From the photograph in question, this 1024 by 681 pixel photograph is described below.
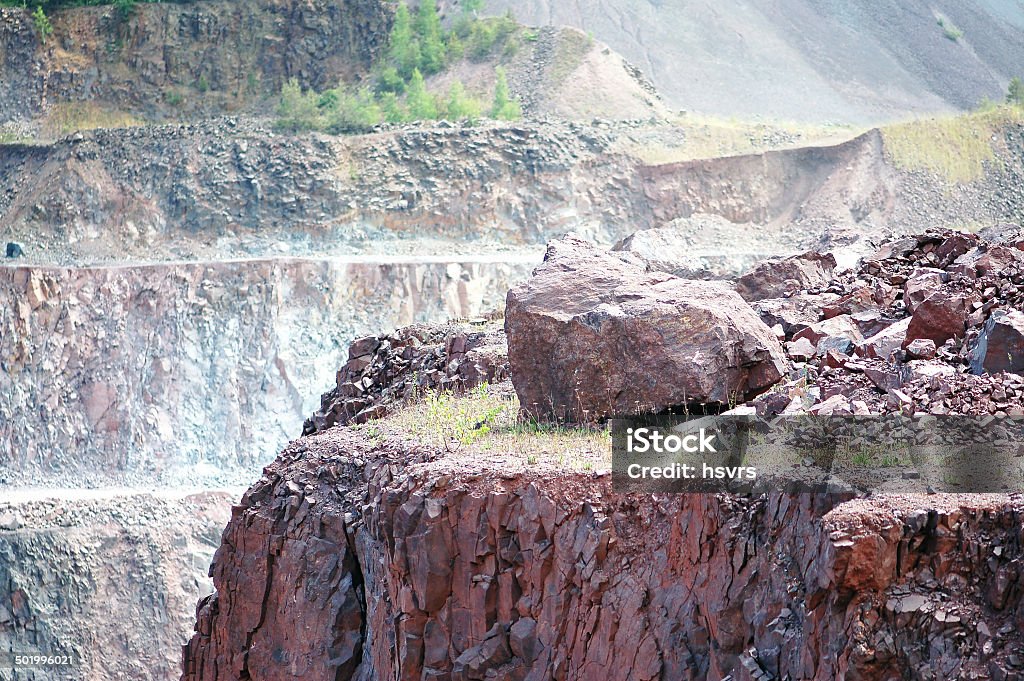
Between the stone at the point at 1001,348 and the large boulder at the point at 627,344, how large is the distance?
5.21 ft

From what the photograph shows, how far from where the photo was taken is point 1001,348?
10.1 metres

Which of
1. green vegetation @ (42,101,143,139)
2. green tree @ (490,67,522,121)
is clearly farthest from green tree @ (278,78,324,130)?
green tree @ (490,67,522,121)

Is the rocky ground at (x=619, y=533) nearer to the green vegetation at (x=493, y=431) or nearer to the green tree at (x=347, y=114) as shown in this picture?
the green vegetation at (x=493, y=431)

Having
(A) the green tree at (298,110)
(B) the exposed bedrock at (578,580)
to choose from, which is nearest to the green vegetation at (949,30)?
(A) the green tree at (298,110)

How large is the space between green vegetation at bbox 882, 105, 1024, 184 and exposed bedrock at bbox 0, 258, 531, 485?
47.3 ft

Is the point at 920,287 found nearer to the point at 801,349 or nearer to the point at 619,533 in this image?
the point at 801,349

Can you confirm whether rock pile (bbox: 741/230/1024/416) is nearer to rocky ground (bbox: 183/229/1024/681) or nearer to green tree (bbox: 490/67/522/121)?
rocky ground (bbox: 183/229/1024/681)

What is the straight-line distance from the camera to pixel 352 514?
38.7 feet

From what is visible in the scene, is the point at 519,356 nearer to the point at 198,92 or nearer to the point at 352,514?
the point at 352,514

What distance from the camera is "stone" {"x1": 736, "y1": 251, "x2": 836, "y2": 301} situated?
14.7 metres

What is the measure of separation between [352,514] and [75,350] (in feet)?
95.0

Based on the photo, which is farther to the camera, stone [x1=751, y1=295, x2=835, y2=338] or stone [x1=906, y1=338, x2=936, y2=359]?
stone [x1=751, y1=295, x2=835, y2=338]

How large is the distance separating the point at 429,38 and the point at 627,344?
4512 cm

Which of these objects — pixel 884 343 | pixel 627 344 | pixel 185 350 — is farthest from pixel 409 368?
pixel 185 350
